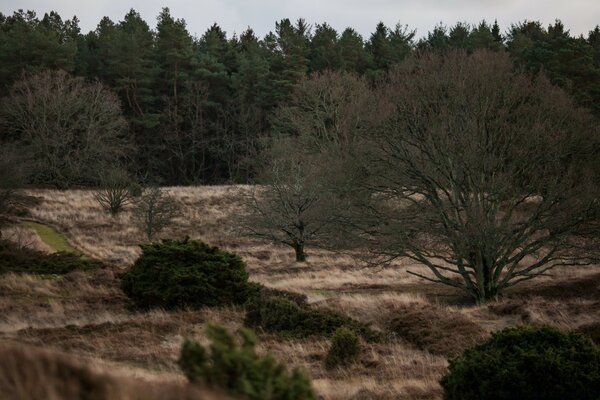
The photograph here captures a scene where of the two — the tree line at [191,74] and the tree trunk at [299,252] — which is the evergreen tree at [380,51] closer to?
the tree line at [191,74]

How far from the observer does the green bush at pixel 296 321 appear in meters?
13.3

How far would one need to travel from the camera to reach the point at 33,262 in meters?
21.1

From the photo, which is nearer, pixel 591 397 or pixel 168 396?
pixel 168 396

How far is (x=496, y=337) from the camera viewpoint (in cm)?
764

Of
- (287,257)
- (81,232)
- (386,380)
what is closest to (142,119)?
(81,232)

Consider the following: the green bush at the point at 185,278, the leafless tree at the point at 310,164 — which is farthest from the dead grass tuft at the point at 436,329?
the leafless tree at the point at 310,164

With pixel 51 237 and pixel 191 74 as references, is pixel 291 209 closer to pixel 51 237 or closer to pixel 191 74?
pixel 51 237

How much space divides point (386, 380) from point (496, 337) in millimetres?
2434

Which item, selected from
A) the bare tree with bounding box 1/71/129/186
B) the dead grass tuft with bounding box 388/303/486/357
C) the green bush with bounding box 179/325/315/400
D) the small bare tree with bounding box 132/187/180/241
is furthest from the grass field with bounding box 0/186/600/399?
the bare tree with bounding box 1/71/129/186

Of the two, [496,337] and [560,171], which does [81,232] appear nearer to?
[560,171]

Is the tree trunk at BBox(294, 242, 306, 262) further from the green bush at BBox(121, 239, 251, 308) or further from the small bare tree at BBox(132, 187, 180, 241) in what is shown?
the green bush at BBox(121, 239, 251, 308)

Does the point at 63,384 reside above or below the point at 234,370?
above

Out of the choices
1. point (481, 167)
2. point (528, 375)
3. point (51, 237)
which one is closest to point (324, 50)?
point (51, 237)

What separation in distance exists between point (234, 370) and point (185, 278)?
43.2 ft
